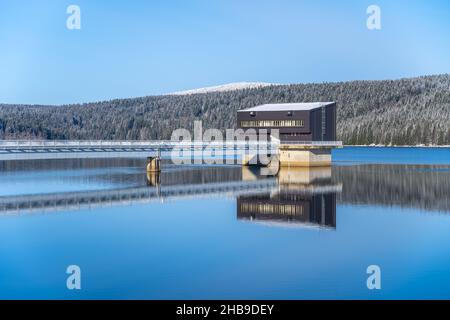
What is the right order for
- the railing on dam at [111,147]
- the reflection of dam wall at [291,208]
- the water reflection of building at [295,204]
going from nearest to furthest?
the water reflection of building at [295,204] → the reflection of dam wall at [291,208] → the railing on dam at [111,147]

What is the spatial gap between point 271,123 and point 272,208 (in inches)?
1825

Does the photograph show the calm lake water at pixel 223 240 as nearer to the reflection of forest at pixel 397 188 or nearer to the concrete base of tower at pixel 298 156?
the reflection of forest at pixel 397 188

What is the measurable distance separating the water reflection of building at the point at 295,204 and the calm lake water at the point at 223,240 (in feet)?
0.30

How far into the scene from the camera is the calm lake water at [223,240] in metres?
26.4

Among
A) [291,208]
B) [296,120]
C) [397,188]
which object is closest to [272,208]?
[291,208]

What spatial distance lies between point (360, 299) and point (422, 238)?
1423 cm

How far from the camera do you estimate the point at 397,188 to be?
64.6 metres

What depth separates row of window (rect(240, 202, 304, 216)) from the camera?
4859 centimetres

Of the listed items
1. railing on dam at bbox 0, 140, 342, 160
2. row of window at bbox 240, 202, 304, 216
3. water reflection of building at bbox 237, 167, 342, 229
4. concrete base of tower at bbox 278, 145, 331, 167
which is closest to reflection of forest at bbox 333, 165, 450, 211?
water reflection of building at bbox 237, 167, 342, 229

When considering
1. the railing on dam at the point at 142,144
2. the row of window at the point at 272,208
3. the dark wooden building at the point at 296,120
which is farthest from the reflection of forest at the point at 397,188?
the railing on dam at the point at 142,144

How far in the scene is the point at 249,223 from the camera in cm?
4366

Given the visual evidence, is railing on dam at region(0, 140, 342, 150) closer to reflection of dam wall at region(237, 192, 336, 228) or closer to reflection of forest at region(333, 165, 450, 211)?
reflection of forest at region(333, 165, 450, 211)
